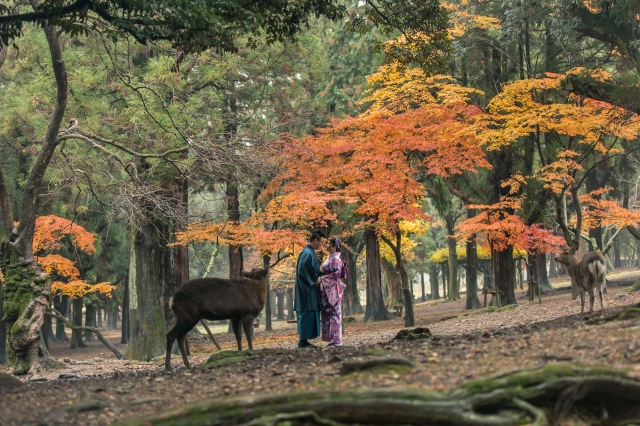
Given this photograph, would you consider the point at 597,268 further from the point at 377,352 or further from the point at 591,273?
the point at 377,352

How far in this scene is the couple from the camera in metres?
9.82

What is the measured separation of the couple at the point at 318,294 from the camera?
9.82 meters

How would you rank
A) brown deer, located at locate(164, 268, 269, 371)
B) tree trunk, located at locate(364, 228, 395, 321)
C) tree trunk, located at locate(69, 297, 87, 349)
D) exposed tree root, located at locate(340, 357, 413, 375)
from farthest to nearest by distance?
tree trunk, located at locate(69, 297, 87, 349)
tree trunk, located at locate(364, 228, 395, 321)
brown deer, located at locate(164, 268, 269, 371)
exposed tree root, located at locate(340, 357, 413, 375)

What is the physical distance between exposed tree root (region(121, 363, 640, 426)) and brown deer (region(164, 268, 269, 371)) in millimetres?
4200

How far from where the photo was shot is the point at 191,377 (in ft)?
23.0

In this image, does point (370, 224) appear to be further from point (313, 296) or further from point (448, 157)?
point (313, 296)

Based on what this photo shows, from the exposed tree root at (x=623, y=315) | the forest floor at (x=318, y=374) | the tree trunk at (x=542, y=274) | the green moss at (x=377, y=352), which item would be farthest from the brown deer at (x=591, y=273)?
the tree trunk at (x=542, y=274)

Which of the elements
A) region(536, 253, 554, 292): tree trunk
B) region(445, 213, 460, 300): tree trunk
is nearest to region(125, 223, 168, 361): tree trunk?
region(445, 213, 460, 300): tree trunk

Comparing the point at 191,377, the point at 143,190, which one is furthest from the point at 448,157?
the point at 191,377

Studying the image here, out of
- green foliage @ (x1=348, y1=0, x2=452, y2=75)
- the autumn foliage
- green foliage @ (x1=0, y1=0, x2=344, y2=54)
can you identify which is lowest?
the autumn foliage

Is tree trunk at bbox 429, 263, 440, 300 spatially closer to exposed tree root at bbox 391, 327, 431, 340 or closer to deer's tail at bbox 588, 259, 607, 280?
deer's tail at bbox 588, 259, 607, 280

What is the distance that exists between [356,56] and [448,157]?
10409 millimetres

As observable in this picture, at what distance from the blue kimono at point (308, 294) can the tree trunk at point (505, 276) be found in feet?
48.0

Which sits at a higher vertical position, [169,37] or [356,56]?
[356,56]
